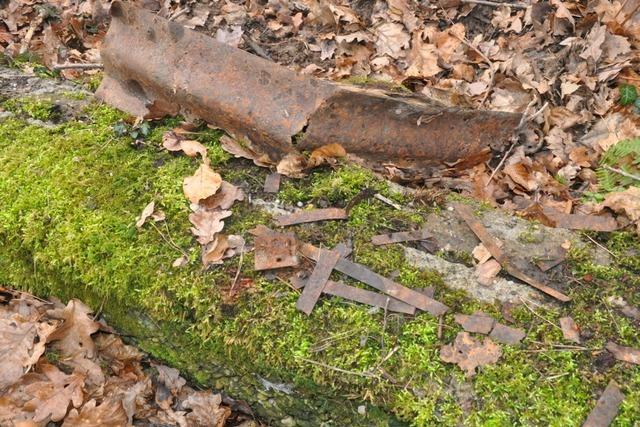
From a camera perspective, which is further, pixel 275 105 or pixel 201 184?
pixel 275 105

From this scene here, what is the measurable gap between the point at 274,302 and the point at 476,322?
923mm

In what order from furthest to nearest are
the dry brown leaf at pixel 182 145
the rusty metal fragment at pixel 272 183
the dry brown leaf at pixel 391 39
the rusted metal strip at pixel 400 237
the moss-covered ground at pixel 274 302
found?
the dry brown leaf at pixel 391 39 < the dry brown leaf at pixel 182 145 < the rusty metal fragment at pixel 272 183 < the rusted metal strip at pixel 400 237 < the moss-covered ground at pixel 274 302

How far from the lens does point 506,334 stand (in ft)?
7.47

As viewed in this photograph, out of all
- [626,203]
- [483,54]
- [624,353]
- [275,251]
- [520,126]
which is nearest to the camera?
[624,353]

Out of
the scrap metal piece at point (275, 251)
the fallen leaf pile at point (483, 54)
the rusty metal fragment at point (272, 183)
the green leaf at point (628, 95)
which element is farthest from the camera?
the green leaf at point (628, 95)

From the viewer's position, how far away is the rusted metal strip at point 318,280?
7.85 feet

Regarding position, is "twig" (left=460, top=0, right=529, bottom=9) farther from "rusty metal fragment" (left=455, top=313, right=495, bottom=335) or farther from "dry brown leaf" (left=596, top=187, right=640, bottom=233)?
"rusty metal fragment" (left=455, top=313, right=495, bottom=335)

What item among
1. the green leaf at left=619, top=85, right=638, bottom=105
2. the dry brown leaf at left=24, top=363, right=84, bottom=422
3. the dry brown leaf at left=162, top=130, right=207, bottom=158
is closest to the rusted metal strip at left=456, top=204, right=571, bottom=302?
the dry brown leaf at left=162, top=130, right=207, bottom=158

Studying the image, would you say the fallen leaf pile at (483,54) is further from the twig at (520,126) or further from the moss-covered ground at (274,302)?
the moss-covered ground at (274,302)

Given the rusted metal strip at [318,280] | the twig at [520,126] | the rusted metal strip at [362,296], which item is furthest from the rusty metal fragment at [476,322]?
the twig at [520,126]

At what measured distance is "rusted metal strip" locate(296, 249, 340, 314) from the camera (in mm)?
2393

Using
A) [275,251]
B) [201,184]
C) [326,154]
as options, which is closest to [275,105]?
[326,154]

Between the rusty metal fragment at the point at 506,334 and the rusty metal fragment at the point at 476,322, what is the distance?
3 centimetres

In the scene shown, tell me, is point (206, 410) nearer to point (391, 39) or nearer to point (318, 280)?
point (318, 280)
